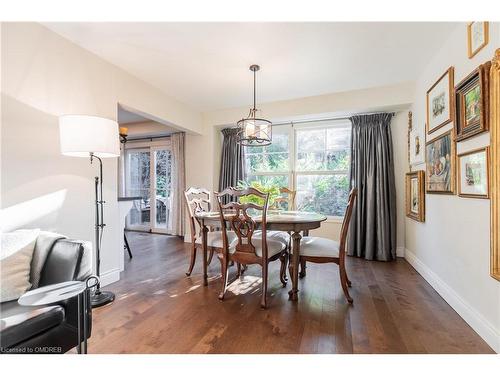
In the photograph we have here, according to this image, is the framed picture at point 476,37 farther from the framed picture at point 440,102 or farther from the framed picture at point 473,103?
the framed picture at point 440,102

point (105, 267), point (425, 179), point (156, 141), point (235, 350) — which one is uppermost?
point (156, 141)

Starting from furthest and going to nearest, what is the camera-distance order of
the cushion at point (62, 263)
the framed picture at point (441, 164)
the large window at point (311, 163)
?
1. the large window at point (311, 163)
2. the framed picture at point (441, 164)
3. the cushion at point (62, 263)

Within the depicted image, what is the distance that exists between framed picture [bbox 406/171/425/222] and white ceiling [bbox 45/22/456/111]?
4.21 ft

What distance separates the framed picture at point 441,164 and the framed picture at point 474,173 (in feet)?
0.48

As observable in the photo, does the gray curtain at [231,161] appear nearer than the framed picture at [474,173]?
No

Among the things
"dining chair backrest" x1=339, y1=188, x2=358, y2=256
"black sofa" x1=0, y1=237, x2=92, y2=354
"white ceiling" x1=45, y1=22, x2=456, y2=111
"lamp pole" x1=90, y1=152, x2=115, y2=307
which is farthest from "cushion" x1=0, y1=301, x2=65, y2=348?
"white ceiling" x1=45, y1=22, x2=456, y2=111

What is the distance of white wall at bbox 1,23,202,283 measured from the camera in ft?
5.88

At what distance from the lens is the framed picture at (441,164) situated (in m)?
2.11

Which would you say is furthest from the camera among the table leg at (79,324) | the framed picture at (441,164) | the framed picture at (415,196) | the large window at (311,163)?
the large window at (311,163)

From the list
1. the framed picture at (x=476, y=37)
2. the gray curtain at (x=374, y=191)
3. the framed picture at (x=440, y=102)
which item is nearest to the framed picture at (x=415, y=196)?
the gray curtain at (x=374, y=191)

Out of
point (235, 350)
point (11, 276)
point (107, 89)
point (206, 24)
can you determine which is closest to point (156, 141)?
point (107, 89)
